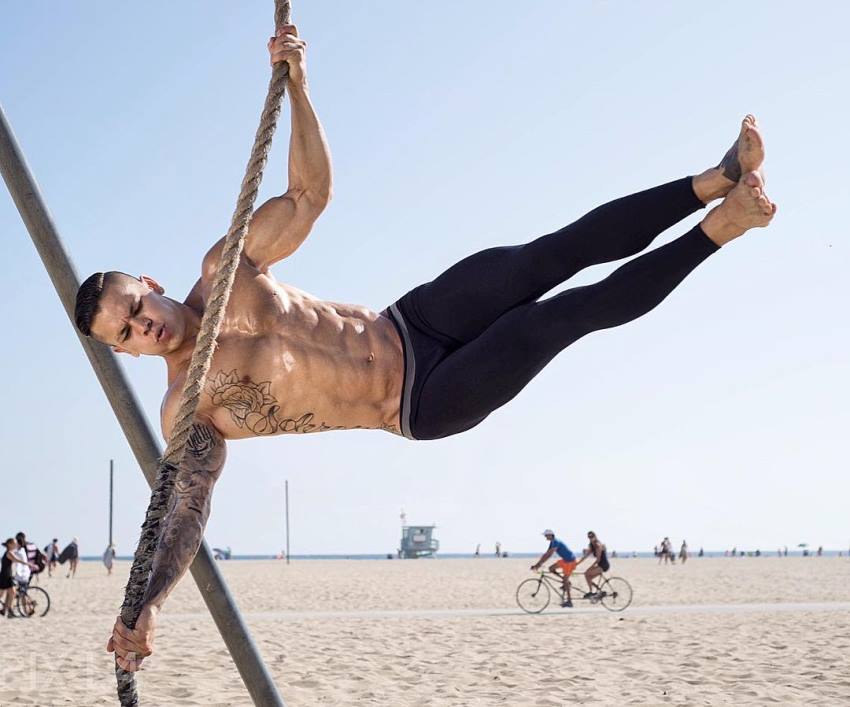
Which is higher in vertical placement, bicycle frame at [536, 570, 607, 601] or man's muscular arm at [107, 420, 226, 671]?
man's muscular arm at [107, 420, 226, 671]

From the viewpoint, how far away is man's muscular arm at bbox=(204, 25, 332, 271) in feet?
9.93

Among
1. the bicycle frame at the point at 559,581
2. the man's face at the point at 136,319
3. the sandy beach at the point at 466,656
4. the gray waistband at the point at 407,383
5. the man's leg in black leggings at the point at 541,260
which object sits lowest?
the sandy beach at the point at 466,656

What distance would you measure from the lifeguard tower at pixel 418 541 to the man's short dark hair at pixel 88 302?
6089 centimetres

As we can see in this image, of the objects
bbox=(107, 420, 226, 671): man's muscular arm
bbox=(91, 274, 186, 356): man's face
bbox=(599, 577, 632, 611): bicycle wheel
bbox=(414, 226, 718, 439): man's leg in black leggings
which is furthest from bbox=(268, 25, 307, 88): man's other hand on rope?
bbox=(599, 577, 632, 611): bicycle wheel

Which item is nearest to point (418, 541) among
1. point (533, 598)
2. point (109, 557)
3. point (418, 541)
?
point (418, 541)

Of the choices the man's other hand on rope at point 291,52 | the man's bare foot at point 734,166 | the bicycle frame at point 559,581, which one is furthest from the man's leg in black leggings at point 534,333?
the bicycle frame at point 559,581

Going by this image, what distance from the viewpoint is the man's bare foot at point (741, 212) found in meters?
2.85

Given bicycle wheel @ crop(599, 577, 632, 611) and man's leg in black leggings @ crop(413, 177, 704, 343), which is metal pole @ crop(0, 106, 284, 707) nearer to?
man's leg in black leggings @ crop(413, 177, 704, 343)

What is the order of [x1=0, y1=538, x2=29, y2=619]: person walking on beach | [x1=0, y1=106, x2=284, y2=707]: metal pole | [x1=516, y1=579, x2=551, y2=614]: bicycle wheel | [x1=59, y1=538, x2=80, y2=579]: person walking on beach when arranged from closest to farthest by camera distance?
[x1=0, y1=106, x2=284, y2=707]: metal pole → [x1=0, y1=538, x2=29, y2=619]: person walking on beach → [x1=516, y1=579, x2=551, y2=614]: bicycle wheel → [x1=59, y1=538, x2=80, y2=579]: person walking on beach

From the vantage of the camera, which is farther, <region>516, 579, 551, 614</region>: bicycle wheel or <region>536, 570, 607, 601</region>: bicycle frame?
<region>536, 570, 607, 601</region>: bicycle frame

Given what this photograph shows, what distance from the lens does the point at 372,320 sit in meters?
3.46

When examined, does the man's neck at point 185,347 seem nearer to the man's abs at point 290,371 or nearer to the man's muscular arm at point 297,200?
the man's abs at point 290,371

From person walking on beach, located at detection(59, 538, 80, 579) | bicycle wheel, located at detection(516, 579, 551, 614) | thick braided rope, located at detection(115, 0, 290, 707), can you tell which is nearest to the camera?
thick braided rope, located at detection(115, 0, 290, 707)

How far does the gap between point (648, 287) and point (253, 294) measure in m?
1.20
